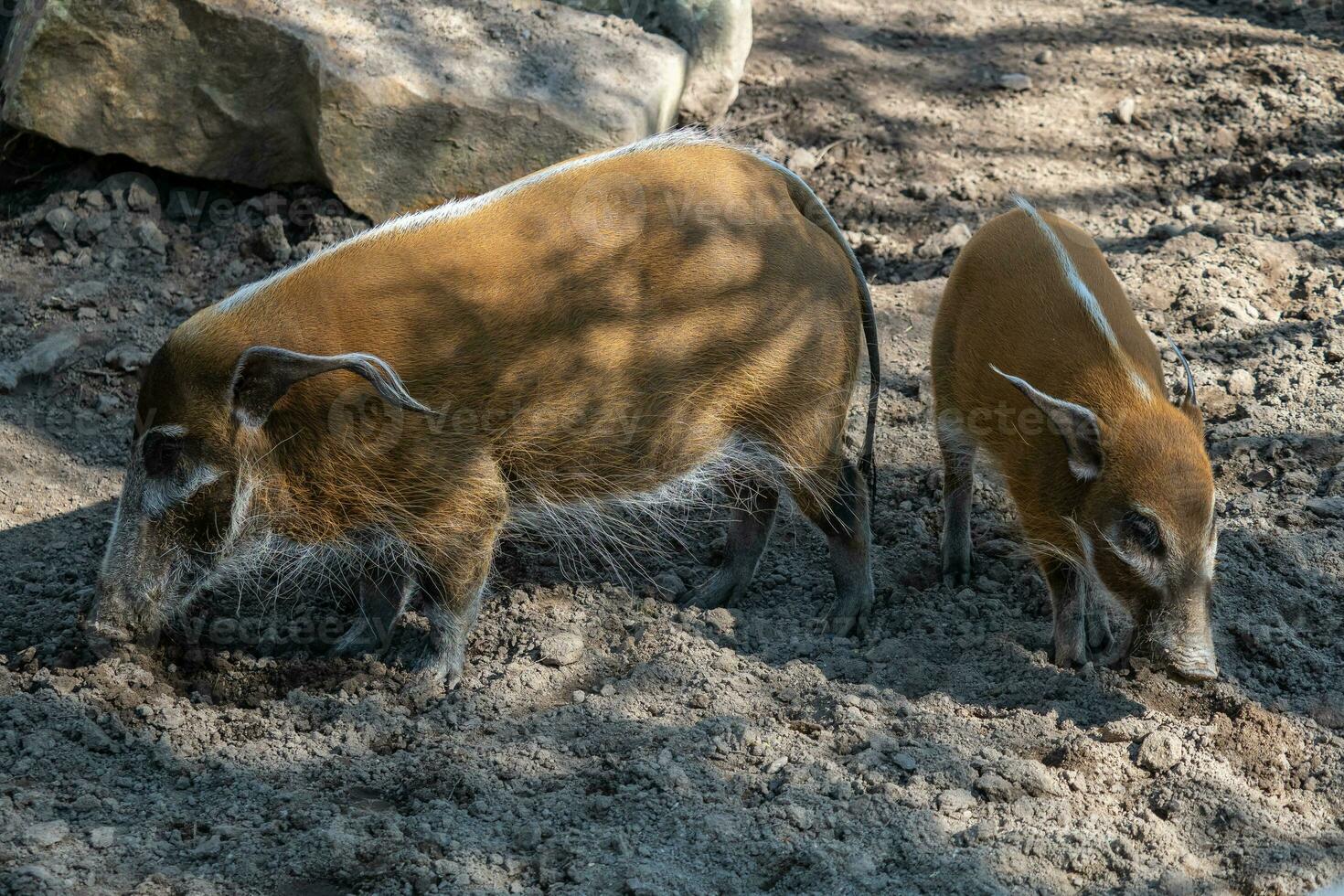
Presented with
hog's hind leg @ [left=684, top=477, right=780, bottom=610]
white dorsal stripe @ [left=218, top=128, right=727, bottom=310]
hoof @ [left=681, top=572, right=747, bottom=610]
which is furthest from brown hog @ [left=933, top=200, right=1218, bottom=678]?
white dorsal stripe @ [left=218, top=128, right=727, bottom=310]

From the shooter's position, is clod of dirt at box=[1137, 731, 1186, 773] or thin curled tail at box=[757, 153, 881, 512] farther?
thin curled tail at box=[757, 153, 881, 512]

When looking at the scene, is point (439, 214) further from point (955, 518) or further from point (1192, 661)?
point (1192, 661)

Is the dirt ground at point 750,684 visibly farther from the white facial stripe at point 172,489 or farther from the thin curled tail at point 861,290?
the white facial stripe at point 172,489

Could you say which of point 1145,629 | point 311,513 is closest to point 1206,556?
point 1145,629

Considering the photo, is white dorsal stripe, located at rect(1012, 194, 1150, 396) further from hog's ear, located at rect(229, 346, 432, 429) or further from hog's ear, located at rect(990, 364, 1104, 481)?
hog's ear, located at rect(229, 346, 432, 429)

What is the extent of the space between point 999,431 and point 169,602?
257cm

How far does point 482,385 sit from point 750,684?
A: 1188 millimetres

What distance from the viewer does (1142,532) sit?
3715 mm

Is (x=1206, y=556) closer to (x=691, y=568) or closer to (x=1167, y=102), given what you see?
(x=691, y=568)

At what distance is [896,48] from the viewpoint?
7.58 meters

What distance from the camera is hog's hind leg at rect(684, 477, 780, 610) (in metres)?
4.42

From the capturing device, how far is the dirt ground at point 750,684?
3.17 meters

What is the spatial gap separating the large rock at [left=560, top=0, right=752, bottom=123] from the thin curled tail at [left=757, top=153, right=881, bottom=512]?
7.62ft

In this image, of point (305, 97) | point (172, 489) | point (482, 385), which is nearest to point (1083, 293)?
point (482, 385)
